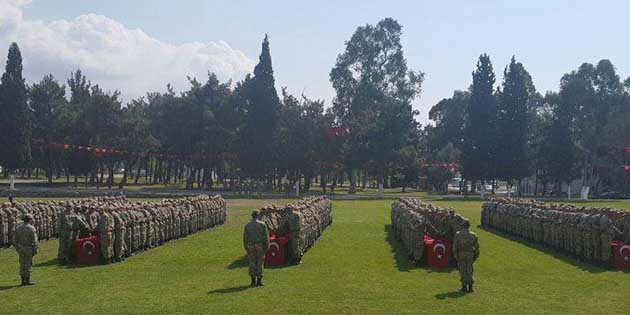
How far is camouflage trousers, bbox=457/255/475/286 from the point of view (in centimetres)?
1526

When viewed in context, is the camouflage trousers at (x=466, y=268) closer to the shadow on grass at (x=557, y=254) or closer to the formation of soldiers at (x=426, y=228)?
the formation of soldiers at (x=426, y=228)

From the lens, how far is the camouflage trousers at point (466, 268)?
15.3m

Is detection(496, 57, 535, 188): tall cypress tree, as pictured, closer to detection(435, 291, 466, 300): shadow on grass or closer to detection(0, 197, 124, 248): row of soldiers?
detection(0, 197, 124, 248): row of soldiers

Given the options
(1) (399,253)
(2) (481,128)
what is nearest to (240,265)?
(1) (399,253)

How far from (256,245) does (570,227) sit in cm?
1164

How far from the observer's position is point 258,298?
47.2 feet

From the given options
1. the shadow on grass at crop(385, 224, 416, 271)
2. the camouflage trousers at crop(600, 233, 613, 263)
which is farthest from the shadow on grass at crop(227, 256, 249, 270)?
the camouflage trousers at crop(600, 233, 613, 263)

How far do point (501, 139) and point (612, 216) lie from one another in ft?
160

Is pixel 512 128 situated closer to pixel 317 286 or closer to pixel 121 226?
pixel 121 226

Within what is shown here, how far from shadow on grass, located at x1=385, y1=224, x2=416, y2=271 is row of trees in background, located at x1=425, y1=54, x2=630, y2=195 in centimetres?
→ 4336

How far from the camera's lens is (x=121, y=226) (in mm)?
20125

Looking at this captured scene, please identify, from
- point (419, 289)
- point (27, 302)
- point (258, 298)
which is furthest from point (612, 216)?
point (27, 302)

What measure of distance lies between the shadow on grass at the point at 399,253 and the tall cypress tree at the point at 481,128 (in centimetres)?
4269

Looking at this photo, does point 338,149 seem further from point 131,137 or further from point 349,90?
point 131,137
